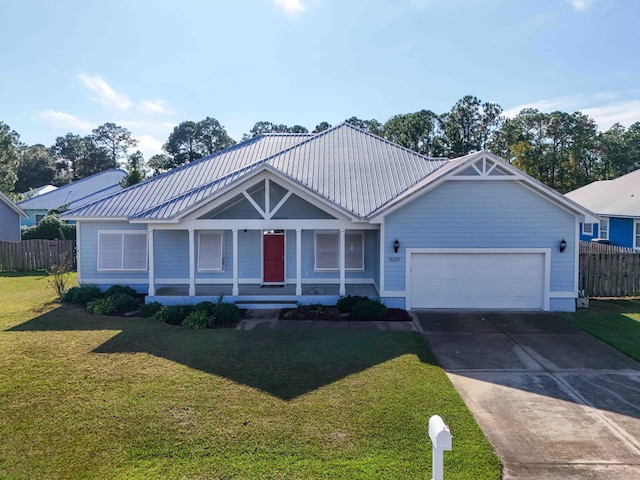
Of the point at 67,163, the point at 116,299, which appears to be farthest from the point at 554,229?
the point at 67,163

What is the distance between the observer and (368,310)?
41.1 feet

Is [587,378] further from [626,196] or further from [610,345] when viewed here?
[626,196]

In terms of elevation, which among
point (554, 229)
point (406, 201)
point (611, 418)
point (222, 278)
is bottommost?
point (611, 418)

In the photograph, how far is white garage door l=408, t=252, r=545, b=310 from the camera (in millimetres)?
13633

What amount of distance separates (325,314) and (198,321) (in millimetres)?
3633

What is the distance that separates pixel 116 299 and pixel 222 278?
3.66 m

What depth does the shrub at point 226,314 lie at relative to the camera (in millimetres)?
12109

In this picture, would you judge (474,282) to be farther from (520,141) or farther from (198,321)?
(520,141)

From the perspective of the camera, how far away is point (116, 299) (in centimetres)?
1359

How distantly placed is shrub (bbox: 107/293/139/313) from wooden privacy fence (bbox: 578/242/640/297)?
15.3 m

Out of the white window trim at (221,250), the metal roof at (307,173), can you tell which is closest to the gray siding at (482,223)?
the metal roof at (307,173)

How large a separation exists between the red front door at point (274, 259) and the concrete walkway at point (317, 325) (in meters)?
3.52

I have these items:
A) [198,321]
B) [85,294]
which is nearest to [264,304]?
[198,321]

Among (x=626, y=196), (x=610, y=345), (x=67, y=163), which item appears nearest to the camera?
(x=610, y=345)
